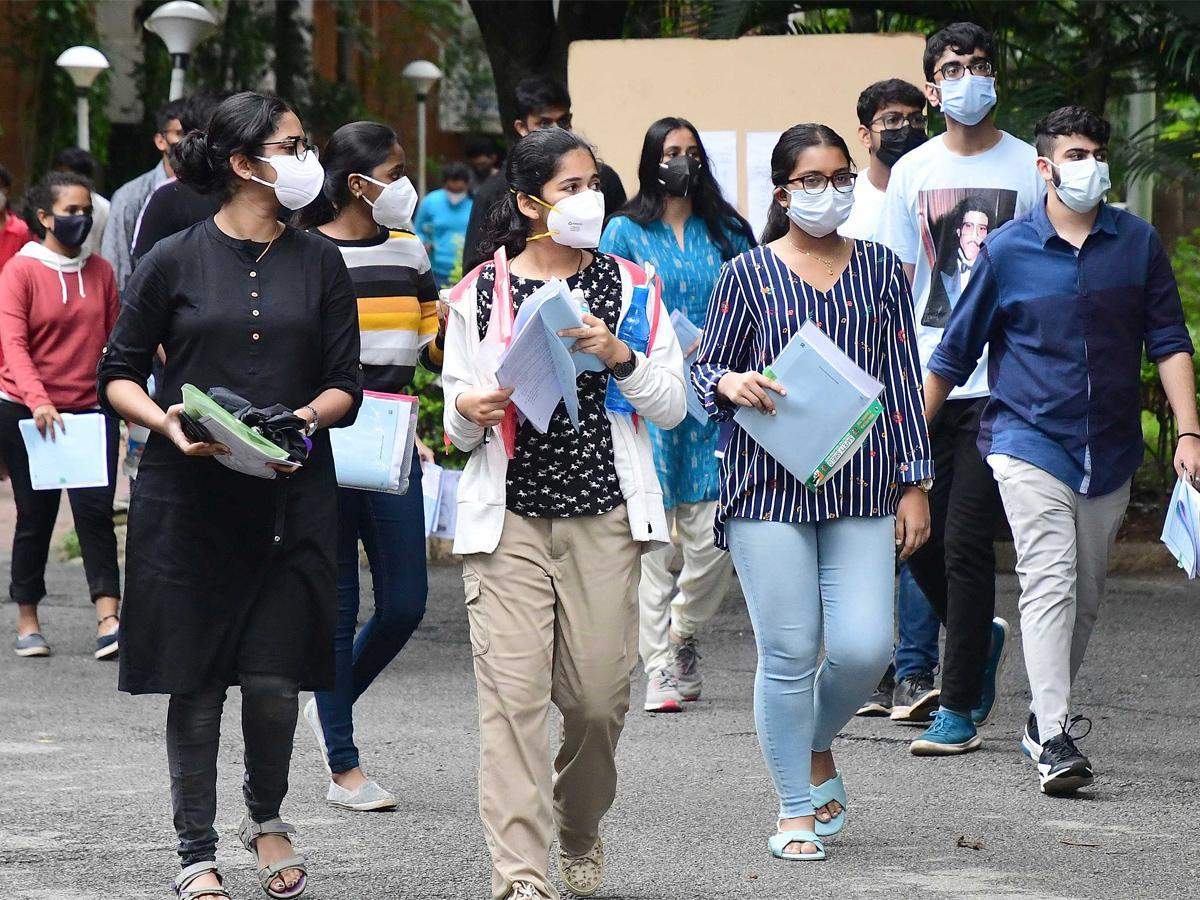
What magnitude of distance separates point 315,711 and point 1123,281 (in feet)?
9.45

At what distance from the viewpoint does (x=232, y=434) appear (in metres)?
4.43

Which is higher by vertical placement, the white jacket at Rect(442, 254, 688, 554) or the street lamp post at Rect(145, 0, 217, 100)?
the street lamp post at Rect(145, 0, 217, 100)

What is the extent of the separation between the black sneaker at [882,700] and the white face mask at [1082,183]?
213cm

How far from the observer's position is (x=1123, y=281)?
612 cm

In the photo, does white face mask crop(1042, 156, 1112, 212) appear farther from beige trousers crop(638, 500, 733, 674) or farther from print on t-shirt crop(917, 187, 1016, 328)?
beige trousers crop(638, 500, 733, 674)

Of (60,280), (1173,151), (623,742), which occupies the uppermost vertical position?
(1173,151)

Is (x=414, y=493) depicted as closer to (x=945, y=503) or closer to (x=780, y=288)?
(x=780, y=288)

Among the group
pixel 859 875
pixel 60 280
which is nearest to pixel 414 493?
pixel 859 875

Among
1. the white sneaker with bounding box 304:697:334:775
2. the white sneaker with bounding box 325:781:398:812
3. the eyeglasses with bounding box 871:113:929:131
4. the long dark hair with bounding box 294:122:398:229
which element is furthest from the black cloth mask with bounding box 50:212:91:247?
the white sneaker with bounding box 325:781:398:812

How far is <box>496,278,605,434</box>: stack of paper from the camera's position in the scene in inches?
178

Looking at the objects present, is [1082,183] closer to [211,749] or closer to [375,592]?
[375,592]

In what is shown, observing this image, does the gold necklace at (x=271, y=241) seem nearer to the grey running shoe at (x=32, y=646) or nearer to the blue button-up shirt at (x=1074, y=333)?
the blue button-up shirt at (x=1074, y=333)

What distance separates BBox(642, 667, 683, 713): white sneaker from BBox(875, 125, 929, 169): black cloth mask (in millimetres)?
2141

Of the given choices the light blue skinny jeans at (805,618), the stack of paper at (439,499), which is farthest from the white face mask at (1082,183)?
the stack of paper at (439,499)
